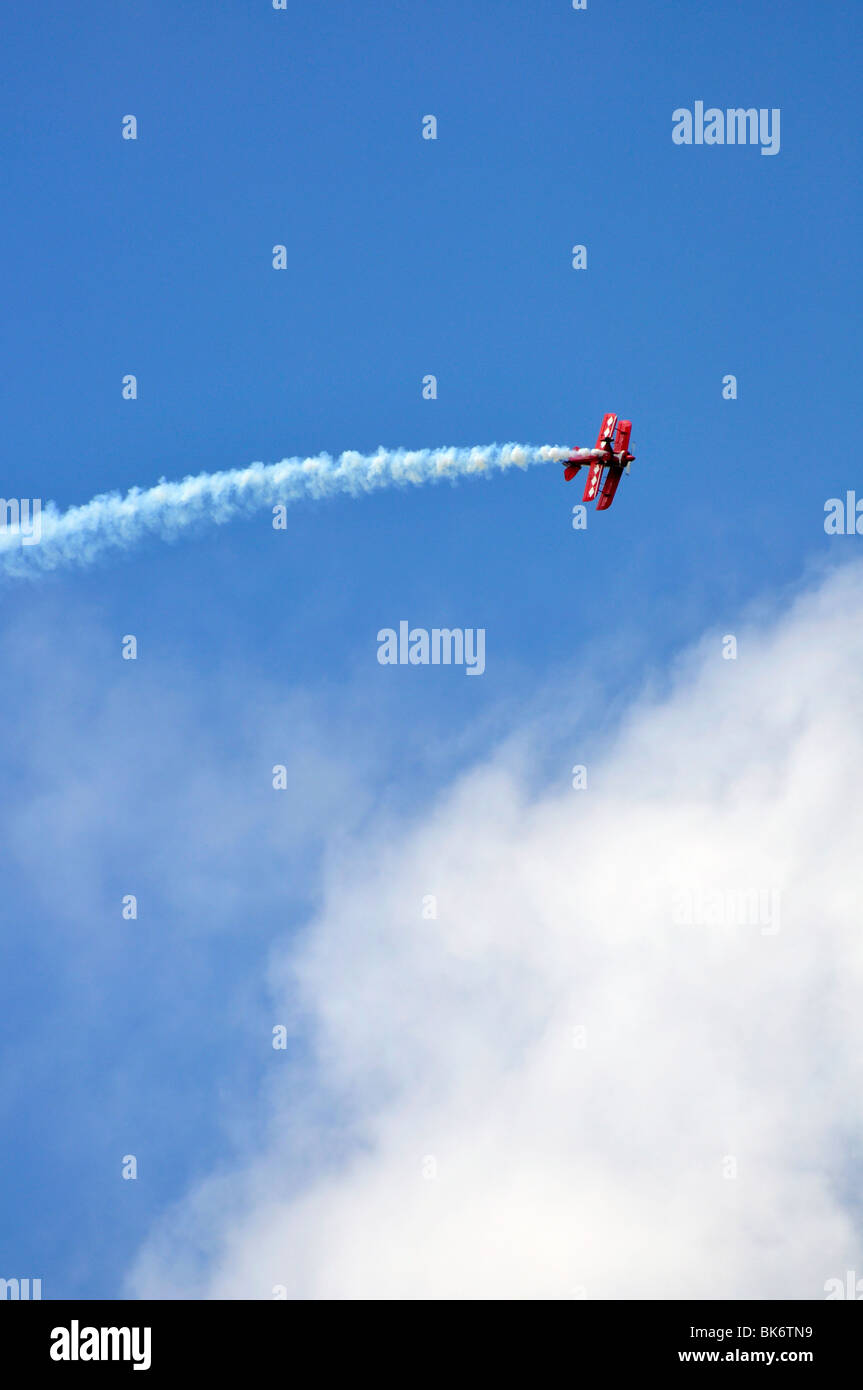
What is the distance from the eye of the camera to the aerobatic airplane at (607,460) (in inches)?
3622

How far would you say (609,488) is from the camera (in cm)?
9238

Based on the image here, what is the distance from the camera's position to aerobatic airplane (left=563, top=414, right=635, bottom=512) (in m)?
92.0

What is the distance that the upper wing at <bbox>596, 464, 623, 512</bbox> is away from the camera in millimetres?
92188

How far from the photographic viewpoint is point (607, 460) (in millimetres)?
92062

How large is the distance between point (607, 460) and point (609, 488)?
1274 mm

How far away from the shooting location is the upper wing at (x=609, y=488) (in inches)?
3629

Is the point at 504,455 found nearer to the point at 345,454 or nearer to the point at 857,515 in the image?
the point at 345,454
